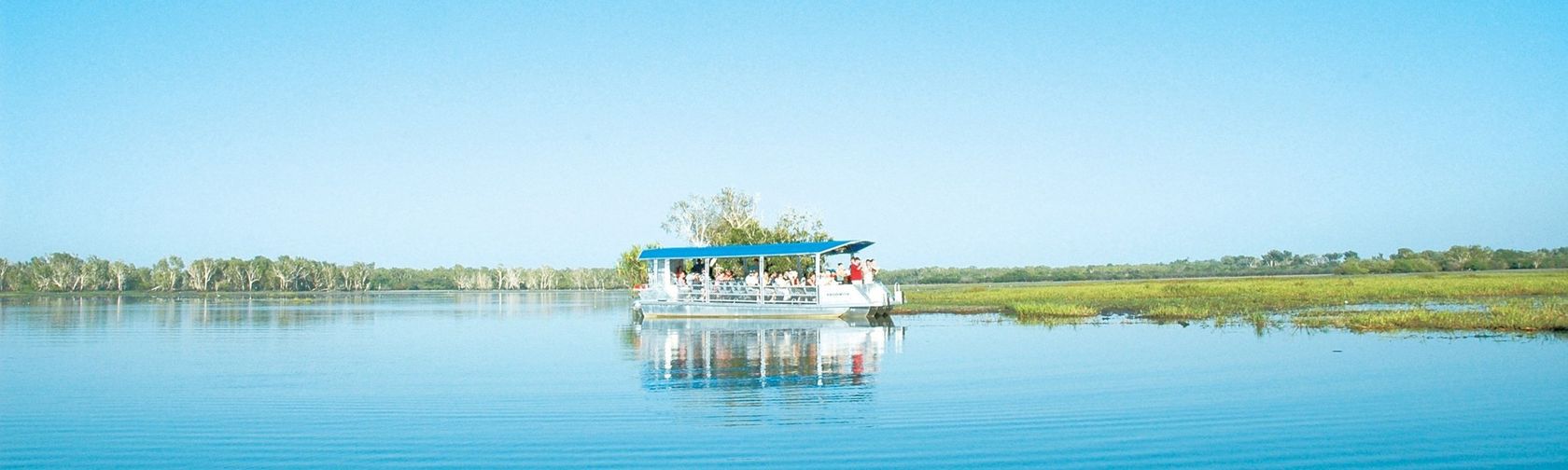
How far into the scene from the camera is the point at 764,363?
1844cm

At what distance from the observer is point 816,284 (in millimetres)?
30469

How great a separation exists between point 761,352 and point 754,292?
11.0m

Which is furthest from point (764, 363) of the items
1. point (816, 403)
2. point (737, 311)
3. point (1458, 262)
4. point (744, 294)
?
point (1458, 262)

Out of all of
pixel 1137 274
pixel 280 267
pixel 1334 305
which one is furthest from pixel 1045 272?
pixel 1334 305

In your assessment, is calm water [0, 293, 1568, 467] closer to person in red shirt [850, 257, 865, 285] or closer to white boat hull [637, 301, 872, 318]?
white boat hull [637, 301, 872, 318]

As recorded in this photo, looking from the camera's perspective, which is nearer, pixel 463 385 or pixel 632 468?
pixel 632 468

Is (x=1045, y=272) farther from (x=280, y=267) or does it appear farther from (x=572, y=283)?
(x=280, y=267)

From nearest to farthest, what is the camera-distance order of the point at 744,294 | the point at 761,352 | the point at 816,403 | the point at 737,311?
the point at 816,403
the point at 761,352
the point at 737,311
the point at 744,294

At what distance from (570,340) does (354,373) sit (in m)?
8.53

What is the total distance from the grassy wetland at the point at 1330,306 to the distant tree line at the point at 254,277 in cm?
7610

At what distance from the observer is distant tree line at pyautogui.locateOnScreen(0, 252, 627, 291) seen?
115m

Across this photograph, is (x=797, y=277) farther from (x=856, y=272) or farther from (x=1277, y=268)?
(x=1277, y=268)

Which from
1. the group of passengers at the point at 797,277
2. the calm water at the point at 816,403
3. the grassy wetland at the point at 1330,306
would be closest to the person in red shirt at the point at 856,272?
the group of passengers at the point at 797,277

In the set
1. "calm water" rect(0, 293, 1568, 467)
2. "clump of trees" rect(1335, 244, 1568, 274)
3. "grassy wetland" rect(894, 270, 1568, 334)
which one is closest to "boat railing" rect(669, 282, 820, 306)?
"grassy wetland" rect(894, 270, 1568, 334)
